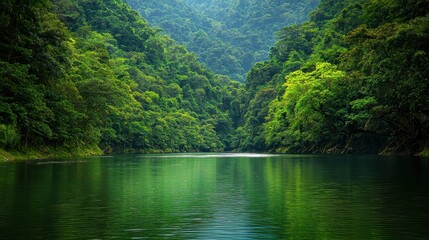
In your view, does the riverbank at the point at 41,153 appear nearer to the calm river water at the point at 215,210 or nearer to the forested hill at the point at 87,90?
the forested hill at the point at 87,90

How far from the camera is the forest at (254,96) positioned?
5606 cm

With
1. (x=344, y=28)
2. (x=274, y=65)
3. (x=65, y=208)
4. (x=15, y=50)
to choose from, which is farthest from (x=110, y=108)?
(x=274, y=65)

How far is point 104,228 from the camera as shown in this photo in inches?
584

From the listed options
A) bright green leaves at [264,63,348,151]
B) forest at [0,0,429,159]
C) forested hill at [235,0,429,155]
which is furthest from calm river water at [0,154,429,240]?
bright green leaves at [264,63,348,151]

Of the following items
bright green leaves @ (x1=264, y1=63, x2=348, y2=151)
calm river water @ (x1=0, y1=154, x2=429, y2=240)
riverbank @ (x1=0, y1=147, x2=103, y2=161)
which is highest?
bright green leaves @ (x1=264, y1=63, x2=348, y2=151)

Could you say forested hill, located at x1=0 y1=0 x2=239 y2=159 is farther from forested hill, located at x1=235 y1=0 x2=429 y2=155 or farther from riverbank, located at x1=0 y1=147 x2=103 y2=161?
forested hill, located at x1=235 y1=0 x2=429 y2=155

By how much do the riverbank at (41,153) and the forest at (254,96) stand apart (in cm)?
21

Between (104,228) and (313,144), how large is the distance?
97595mm

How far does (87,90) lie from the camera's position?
3349 inches

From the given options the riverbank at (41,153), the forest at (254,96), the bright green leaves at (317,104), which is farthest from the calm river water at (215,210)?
the bright green leaves at (317,104)

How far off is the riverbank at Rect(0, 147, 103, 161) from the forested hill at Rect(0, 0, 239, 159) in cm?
30

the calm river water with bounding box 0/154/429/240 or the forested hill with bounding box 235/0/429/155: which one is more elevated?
the forested hill with bounding box 235/0/429/155

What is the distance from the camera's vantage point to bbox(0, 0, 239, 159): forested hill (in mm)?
57688

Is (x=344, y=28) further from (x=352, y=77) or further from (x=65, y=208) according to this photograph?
(x=65, y=208)
